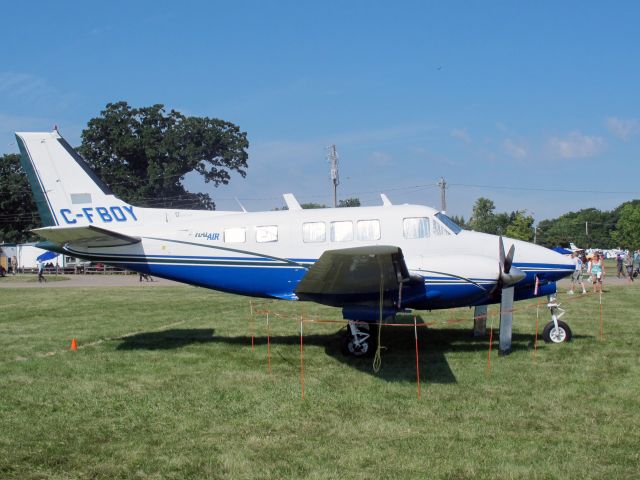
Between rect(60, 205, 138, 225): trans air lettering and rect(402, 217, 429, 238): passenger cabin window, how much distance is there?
20.2ft

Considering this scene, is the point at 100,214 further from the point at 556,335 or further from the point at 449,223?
the point at 556,335

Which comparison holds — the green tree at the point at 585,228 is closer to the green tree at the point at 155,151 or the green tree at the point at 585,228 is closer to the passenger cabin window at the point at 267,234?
the green tree at the point at 155,151

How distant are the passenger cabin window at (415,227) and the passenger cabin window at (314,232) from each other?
5.44 ft

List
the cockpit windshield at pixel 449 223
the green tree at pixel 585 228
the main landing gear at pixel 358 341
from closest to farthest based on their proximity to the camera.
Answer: the main landing gear at pixel 358 341 < the cockpit windshield at pixel 449 223 < the green tree at pixel 585 228

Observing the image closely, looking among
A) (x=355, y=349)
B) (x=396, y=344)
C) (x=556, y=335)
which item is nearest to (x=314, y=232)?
(x=355, y=349)

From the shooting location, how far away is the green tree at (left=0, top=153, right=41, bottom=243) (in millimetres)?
66062

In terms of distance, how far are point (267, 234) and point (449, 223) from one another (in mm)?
3829

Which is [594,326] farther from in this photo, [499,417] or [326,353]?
[499,417]

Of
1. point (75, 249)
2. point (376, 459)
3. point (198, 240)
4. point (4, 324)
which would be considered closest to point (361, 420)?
point (376, 459)

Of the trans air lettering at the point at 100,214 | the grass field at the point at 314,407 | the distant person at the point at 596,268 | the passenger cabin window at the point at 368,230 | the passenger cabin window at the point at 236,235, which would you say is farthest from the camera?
the distant person at the point at 596,268

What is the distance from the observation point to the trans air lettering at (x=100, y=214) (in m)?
13.3

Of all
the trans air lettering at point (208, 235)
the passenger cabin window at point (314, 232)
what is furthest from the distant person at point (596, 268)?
the trans air lettering at point (208, 235)

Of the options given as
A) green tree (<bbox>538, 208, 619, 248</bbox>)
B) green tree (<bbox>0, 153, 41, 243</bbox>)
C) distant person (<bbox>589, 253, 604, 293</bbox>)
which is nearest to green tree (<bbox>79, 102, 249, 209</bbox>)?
green tree (<bbox>0, 153, 41, 243</bbox>)

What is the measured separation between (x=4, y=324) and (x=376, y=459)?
14757 mm
